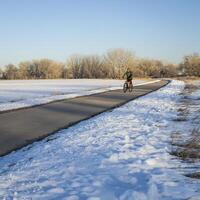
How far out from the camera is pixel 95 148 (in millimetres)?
8516

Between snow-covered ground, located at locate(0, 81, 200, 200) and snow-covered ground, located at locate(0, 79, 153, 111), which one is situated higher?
snow-covered ground, located at locate(0, 81, 200, 200)

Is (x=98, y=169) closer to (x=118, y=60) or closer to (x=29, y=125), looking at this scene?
(x=29, y=125)

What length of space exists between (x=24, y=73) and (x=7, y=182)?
153 m

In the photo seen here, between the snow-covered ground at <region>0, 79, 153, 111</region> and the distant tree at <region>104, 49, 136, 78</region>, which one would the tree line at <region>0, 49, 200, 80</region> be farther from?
the snow-covered ground at <region>0, 79, 153, 111</region>

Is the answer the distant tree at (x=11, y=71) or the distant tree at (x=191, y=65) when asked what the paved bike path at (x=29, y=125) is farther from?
the distant tree at (x=191, y=65)

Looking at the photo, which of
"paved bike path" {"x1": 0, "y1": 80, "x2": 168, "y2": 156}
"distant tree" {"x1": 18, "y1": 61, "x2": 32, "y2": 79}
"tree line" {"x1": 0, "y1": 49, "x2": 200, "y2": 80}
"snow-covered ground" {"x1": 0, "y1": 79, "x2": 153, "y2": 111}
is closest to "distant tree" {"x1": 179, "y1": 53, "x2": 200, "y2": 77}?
"tree line" {"x1": 0, "y1": 49, "x2": 200, "y2": 80}

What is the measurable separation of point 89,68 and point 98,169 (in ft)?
463

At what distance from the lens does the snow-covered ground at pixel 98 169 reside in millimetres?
5391

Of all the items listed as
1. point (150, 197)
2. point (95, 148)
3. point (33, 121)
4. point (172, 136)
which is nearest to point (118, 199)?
point (150, 197)

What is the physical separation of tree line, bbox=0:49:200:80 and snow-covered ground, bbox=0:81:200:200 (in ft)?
414

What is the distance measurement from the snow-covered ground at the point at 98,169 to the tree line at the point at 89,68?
126111mm

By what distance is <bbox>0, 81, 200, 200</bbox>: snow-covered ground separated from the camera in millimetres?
5391

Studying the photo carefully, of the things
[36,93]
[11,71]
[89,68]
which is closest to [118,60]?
[89,68]

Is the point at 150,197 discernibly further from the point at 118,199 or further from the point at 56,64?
the point at 56,64
